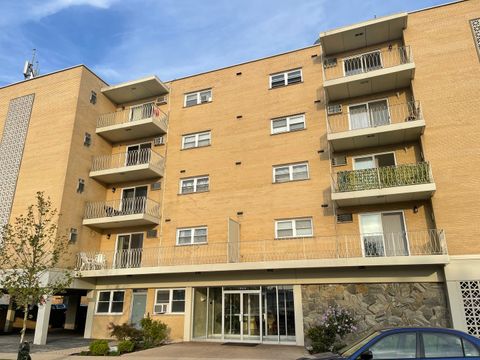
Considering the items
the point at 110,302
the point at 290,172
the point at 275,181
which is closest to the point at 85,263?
the point at 110,302

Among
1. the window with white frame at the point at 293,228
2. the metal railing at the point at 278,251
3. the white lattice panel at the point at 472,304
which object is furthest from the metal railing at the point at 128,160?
the white lattice panel at the point at 472,304

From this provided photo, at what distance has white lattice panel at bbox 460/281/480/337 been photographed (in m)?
13.8

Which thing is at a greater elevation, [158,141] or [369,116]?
[158,141]

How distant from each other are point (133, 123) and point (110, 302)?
1037cm

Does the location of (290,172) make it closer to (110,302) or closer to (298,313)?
(298,313)

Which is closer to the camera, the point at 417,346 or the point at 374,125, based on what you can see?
the point at 417,346

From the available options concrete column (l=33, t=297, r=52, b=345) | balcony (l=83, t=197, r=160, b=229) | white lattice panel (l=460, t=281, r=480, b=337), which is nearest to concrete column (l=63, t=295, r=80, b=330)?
balcony (l=83, t=197, r=160, b=229)

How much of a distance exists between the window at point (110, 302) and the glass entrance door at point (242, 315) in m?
6.07

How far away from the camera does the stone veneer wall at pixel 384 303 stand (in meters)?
14.4

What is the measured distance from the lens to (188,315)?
18.1m

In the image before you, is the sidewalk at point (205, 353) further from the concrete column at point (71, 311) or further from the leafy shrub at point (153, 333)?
the concrete column at point (71, 311)

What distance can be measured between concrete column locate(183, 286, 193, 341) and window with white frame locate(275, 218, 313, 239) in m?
5.21

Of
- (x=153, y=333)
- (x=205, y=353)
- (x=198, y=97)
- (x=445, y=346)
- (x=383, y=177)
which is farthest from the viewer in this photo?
(x=198, y=97)

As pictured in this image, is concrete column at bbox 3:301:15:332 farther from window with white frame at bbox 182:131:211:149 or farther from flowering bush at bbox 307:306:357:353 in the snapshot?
flowering bush at bbox 307:306:357:353
